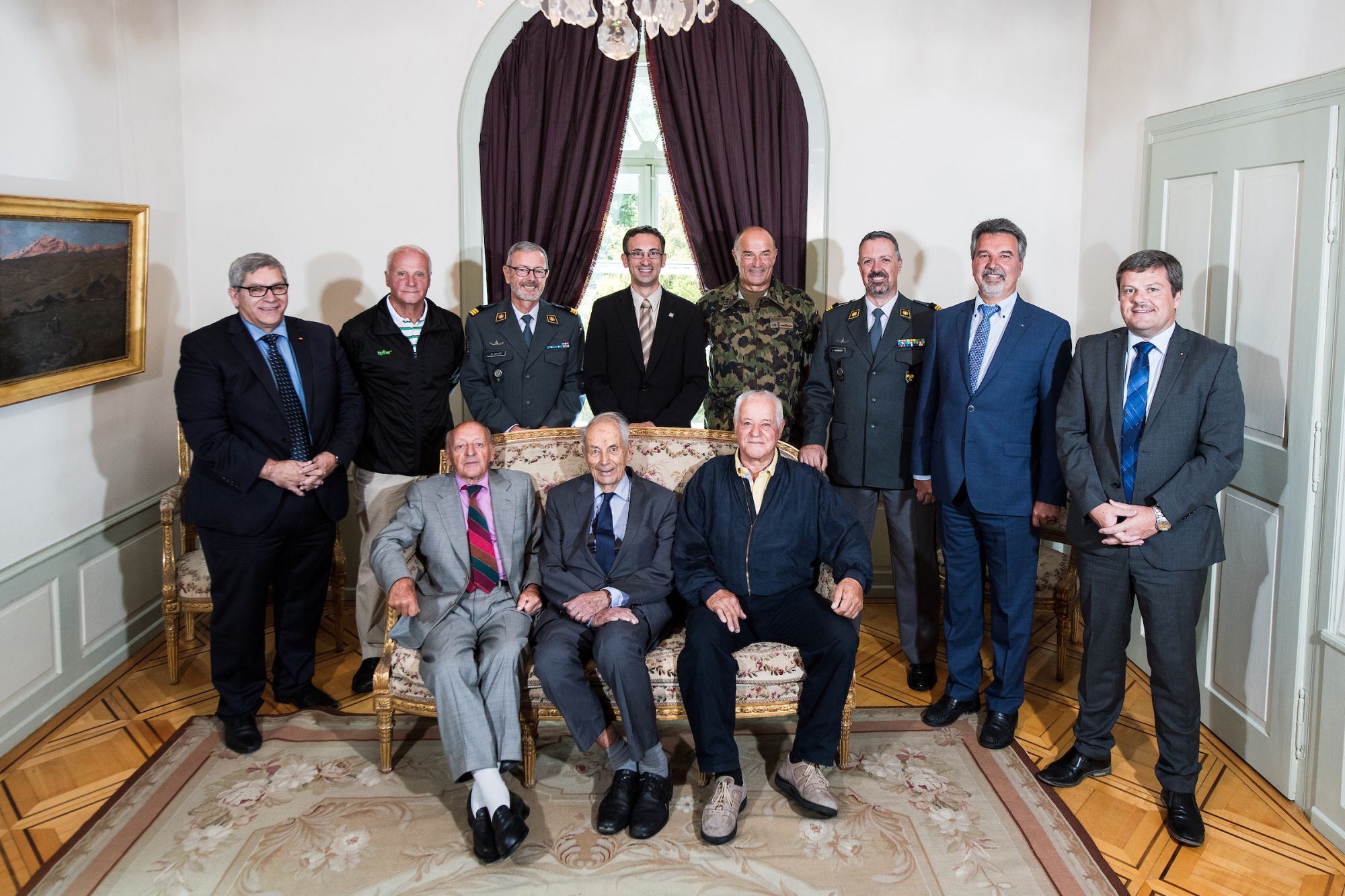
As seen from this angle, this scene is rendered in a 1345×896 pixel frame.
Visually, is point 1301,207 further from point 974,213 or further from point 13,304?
point 13,304

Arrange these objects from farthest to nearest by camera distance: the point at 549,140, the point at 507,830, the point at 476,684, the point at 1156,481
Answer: the point at 549,140 → the point at 476,684 → the point at 1156,481 → the point at 507,830

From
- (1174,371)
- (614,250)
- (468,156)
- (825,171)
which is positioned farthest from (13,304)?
(1174,371)

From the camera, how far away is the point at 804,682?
10.3 feet


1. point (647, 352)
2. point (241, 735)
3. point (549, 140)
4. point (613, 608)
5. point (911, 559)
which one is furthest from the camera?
point (549, 140)

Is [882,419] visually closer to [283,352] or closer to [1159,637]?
[1159,637]

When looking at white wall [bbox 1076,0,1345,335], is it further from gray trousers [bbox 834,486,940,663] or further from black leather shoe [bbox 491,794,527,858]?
black leather shoe [bbox 491,794,527,858]

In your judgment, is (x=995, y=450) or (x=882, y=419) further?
(x=882, y=419)

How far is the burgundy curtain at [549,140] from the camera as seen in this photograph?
15.6 ft

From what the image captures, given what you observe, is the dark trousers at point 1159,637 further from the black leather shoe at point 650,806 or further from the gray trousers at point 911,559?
the black leather shoe at point 650,806

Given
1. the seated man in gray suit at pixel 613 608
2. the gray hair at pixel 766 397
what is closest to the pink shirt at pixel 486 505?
the seated man in gray suit at pixel 613 608

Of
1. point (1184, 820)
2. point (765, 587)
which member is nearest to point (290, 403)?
point (765, 587)

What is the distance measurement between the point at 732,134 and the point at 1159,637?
10.1 feet

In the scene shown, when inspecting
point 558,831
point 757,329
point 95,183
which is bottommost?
point 558,831

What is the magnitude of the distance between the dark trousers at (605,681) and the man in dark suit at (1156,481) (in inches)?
58.4
